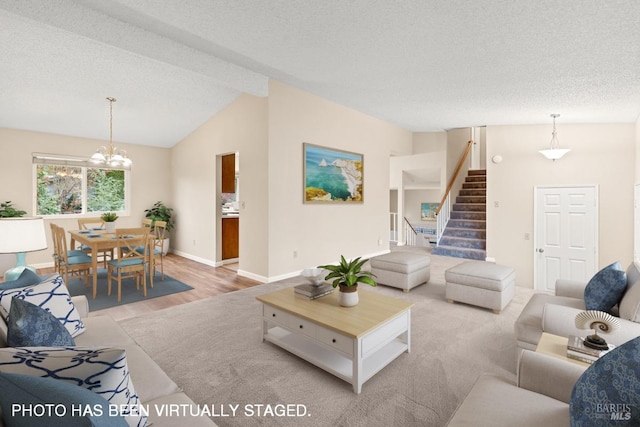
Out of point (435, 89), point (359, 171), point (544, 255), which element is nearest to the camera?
point (435, 89)

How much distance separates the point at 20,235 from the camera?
91.3 inches

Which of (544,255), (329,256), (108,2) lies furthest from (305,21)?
(544,255)

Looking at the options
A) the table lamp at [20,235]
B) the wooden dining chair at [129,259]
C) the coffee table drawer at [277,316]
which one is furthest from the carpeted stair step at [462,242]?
the table lamp at [20,235]

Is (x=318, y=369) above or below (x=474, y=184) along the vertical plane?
below

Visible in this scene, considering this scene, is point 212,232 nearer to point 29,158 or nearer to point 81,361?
point 29,158

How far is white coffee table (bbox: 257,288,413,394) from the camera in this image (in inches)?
81.4

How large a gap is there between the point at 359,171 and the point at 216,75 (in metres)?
3.19

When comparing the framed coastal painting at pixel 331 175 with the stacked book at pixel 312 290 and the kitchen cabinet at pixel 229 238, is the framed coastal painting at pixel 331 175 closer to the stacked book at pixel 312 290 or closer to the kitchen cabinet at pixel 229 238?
the kitchen cabinet at pixel 229 238

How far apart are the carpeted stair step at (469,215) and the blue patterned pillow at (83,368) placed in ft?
24.8

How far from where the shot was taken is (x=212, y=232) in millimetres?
5820

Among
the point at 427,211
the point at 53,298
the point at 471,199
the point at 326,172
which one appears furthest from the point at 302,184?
the point at 427,211

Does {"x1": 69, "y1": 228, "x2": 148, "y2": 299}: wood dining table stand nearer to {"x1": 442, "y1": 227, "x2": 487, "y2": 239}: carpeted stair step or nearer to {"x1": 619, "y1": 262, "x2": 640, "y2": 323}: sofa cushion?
{"x1": 619, "y1": 262, "x2": 640, "y2": 323}: sofa cushion

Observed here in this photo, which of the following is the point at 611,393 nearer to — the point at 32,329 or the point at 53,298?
the point at 32,329

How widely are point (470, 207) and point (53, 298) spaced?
7.91 m
